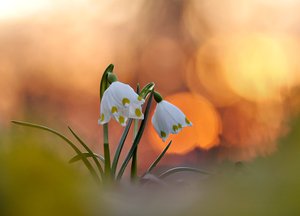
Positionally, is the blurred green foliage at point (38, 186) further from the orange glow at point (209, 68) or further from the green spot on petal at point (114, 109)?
the orange glow at point (209, 68)

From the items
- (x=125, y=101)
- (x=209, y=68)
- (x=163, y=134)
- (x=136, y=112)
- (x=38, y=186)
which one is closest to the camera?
(x=38, y=186)

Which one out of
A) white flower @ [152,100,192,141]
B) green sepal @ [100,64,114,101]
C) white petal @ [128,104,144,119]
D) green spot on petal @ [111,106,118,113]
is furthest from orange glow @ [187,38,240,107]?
white petal @ [128,104,144,119]

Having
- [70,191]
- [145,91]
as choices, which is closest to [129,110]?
[145,91]

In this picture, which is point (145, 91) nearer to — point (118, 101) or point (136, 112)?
point (118, 101)

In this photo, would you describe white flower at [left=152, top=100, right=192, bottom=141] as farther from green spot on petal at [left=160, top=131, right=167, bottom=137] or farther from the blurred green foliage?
the blurred green foliage

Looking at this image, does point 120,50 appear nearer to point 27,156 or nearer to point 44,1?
point 44,1

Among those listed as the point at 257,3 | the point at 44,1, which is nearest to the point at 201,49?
the point at 257,3
